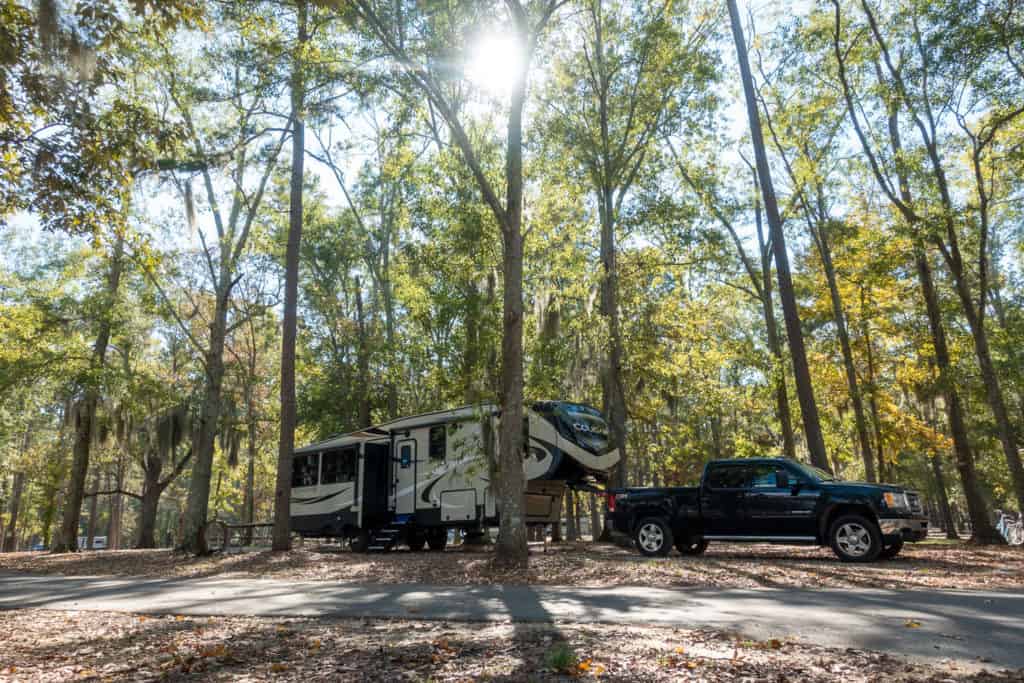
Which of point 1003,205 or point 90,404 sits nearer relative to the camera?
point 1003,205

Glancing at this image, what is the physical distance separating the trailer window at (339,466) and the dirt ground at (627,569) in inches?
146

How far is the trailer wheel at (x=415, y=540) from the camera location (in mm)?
19395

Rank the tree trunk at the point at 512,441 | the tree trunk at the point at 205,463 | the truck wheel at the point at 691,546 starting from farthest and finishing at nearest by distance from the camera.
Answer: the tree trunk at the point at 205,463
the truck wheel at the point at 691,546
the tree trunk at the point at 512,441

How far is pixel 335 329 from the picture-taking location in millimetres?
28031

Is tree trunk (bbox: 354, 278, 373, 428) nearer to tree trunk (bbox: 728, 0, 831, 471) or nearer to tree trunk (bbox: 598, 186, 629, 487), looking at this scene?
tree trunk (bbox: 598, 186, 629, 487)

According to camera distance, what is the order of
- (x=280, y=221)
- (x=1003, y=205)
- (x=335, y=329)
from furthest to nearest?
(x=335, y=329) → (x=280, y=221) → (x=1003, y=205)

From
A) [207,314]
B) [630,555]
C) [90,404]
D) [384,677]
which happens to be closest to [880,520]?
[630,555]

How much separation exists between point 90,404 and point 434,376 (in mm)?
12266

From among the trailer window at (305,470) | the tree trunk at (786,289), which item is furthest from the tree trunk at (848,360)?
the trailer window at (305,470)

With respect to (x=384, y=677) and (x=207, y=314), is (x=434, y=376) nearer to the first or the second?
(x=384, y=677)

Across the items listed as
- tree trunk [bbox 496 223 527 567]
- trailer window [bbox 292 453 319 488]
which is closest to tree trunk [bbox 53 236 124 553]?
trailer window [bbox 292 453 319 488]

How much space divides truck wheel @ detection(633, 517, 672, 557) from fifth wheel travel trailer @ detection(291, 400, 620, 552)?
108 inches

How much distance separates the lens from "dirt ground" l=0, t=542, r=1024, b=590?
392 inches

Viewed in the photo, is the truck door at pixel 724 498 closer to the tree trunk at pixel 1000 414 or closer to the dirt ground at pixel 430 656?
the tree trunk at pixel 1000 414
